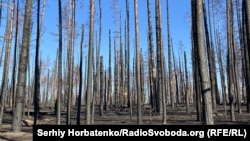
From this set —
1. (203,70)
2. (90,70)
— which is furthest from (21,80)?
(203,70)

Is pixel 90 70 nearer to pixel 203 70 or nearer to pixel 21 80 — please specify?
pixel 21 80

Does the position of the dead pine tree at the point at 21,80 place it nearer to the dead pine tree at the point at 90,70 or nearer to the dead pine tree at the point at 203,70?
the dead pine tree at the point at 90,70

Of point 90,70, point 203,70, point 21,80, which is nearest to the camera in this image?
point 203,70

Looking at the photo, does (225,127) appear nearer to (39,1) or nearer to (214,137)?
(214,137)

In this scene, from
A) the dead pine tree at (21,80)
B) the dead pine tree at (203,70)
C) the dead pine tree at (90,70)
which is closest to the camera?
the dead pine tree at (203,70)

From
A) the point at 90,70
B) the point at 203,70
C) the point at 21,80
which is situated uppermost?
the point at 90,70

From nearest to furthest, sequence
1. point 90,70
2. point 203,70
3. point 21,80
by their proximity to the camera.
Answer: point 203,70 < point 21,80 < point 90,70

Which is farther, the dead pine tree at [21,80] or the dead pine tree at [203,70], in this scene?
the dead pine tree at [21,80]

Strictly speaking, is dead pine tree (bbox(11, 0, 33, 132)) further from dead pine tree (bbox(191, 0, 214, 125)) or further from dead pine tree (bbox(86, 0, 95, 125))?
dead pine tree (bbox(191, 0, 214, 125))

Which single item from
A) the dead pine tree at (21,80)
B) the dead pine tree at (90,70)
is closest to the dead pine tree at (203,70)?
the dead pine tree at (21,80)

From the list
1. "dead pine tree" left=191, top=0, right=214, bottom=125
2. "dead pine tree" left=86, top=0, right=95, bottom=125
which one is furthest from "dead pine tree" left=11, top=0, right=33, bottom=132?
"dead pine tree" left=191, top=0, right=214, bottom=125

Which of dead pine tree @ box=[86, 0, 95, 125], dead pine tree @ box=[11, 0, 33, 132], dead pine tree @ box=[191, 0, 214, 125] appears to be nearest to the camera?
dead pine tree @ box=[191, 0, 214, 125]

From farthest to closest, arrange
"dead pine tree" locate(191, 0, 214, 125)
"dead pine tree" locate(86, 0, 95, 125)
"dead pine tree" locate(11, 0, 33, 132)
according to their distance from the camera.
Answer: "dead pine tree" locate(86, 0, 95, 125), "dead pine tree" locate(11, 0, 33, 132), "dead pine tree" locate(191, 0, 214, 125)

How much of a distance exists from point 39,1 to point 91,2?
2.46 metres
